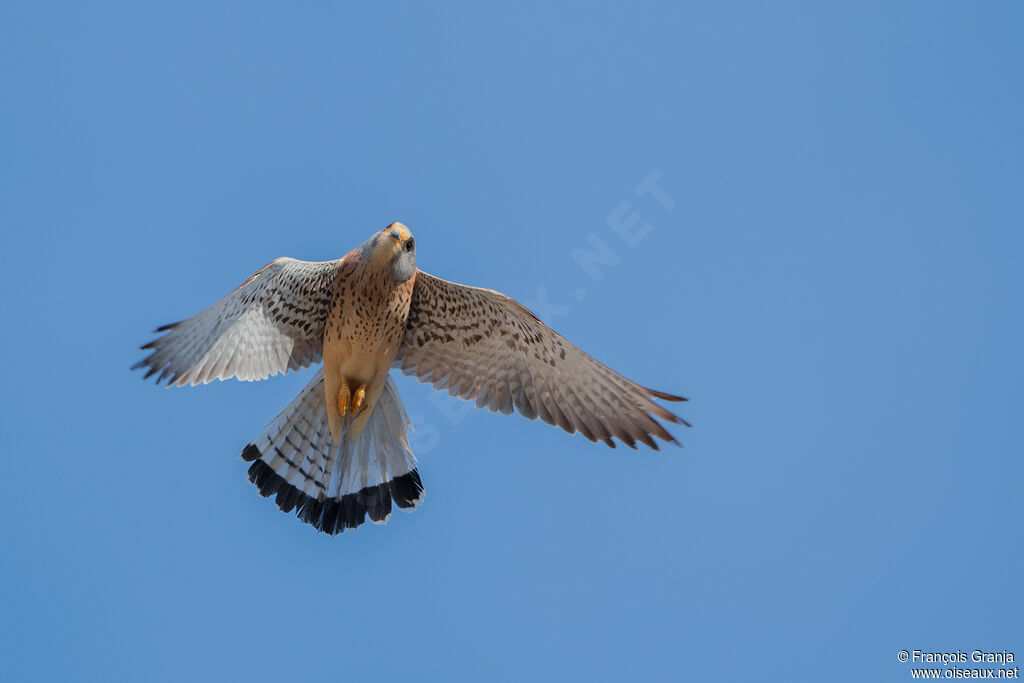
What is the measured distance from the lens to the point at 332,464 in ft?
21.8

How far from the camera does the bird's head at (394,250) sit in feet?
19.0

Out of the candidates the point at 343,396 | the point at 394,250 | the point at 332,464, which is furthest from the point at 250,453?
the point at 394,250

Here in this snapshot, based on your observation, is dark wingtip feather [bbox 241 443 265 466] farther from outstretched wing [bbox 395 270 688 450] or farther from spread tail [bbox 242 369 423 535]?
outstretched wing [bbox 395 270 688 450]

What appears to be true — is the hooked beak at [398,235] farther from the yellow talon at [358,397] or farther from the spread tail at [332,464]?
the spread tail at [332,464]

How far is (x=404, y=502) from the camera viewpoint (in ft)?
21.8

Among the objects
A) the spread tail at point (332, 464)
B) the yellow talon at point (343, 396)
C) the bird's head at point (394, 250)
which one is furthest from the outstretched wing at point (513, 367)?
the yellow talon at point (343, 396)

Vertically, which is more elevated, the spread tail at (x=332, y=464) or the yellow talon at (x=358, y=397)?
the yellow talon at (x=358, y=397)

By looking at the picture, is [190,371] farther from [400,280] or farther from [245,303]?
[400,280]

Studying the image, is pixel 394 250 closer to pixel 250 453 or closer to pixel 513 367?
pixel 513 367

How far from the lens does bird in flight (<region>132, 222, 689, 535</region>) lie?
5957mm

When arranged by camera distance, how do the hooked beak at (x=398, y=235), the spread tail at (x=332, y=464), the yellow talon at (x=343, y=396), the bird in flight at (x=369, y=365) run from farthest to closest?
the spread tail at (x=332, y=464), the yellow talon at (x=343, y=396), the bird in flight at (x=369, y=365), the hooked beak at (x=398, y=235)

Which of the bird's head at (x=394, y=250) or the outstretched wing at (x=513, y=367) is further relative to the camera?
the outstretched wing at (x=513, y=367)

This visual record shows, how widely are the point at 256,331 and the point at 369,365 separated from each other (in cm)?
81

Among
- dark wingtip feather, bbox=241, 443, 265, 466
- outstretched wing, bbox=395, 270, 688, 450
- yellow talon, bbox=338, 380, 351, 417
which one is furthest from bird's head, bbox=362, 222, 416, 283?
dark wingtip feather, bbox=241, 443, 265, 466
